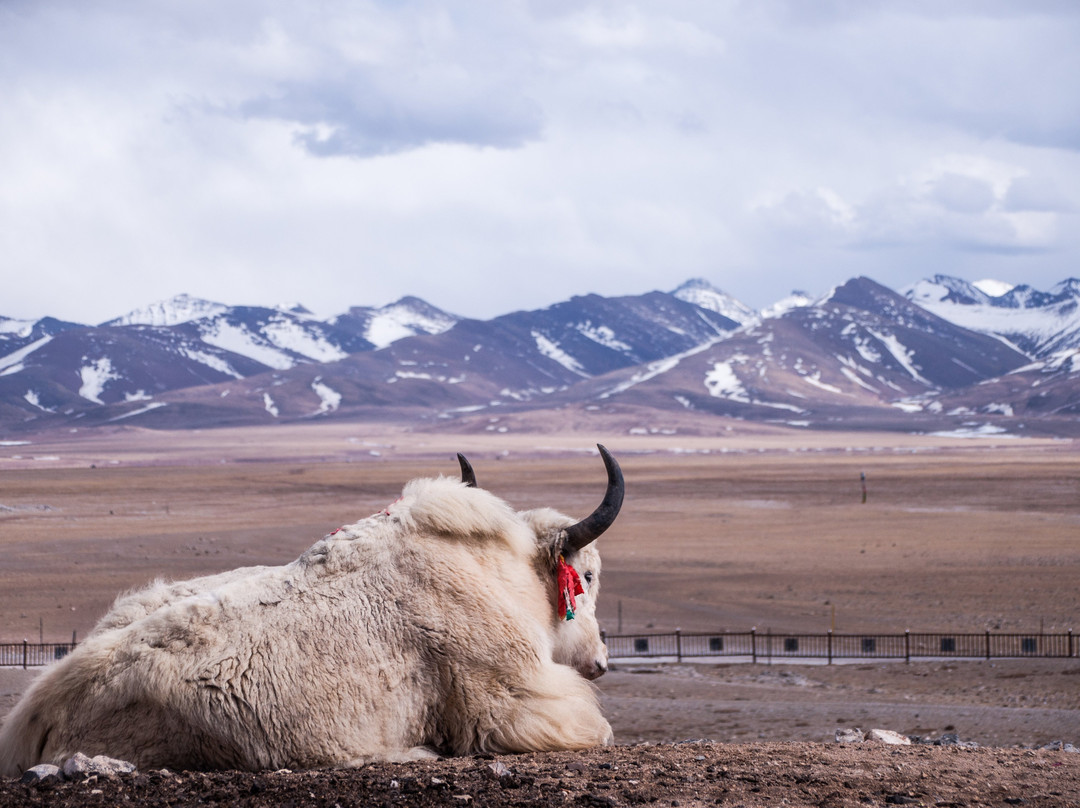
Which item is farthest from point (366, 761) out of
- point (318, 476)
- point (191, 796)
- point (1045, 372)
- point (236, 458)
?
point (1045, 372)

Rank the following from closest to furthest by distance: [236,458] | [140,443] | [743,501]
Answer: [743,501], [236,458], [140,443]

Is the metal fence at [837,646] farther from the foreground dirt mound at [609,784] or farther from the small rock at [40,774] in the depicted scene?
the small rock at [40,774]

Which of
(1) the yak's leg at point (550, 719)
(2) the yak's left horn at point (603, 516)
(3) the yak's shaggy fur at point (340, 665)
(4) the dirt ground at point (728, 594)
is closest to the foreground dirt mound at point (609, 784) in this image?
(4) the dirt ground at point (728, 594)

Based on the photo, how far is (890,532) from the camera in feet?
124

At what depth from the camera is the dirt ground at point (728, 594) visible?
4668 mm

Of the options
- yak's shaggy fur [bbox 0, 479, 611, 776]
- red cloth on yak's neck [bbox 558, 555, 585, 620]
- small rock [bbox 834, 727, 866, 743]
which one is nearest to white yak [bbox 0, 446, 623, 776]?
yak's shaggy fur [bbox 0, 479, 611, 776]

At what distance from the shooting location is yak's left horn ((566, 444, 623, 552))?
5.70 m

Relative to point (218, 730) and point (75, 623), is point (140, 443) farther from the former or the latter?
point (218, 730)

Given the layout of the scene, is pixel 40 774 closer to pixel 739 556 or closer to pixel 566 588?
pixel 566 588

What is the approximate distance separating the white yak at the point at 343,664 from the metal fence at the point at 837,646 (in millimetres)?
14055

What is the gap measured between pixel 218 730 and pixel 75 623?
19685mm

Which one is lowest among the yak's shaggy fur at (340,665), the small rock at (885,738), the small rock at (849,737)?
the small rock at (849,737)

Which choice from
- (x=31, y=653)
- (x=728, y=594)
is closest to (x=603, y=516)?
(x=31, y=653)

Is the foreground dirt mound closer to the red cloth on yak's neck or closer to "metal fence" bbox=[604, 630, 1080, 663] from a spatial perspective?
the red cloth on yak's neck
